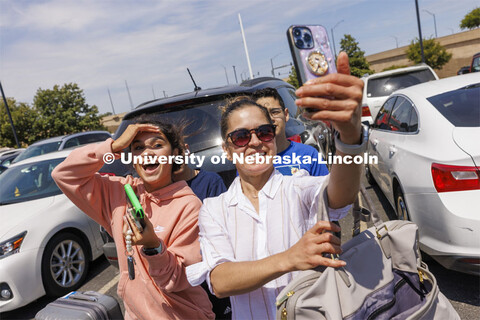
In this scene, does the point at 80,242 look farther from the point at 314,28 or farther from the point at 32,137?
the point at 32,137

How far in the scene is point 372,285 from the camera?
1.20 meters

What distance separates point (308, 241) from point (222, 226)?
1.45 ft

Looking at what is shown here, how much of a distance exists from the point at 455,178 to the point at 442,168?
0.12 meters

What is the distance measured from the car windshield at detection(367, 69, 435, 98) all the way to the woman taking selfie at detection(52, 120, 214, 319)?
771cm

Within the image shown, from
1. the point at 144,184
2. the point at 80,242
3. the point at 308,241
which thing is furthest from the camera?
the point at 80,242

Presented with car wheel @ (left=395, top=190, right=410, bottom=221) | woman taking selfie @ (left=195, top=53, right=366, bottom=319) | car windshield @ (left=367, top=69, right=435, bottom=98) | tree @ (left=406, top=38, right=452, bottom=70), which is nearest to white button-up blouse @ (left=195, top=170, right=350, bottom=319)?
woman taking selfie @ (left=195, top=53, right=366, bottom=319)

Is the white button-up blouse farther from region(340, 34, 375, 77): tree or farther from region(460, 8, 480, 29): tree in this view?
region(460, 8, 480, 29): tree

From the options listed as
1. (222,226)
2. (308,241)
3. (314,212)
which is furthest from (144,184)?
(308,241)

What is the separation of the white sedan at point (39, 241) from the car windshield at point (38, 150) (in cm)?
489

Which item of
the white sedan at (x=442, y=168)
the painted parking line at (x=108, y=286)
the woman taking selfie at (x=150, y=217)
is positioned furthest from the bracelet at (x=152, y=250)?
the painted parking line at (x=108, y=286)

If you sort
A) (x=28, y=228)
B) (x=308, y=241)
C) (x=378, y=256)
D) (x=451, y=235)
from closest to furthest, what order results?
(x=308, y=241), (x=378, y=256), (x=451, y=235), (x=28, y=228)

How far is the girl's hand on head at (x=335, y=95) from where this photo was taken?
0.99m

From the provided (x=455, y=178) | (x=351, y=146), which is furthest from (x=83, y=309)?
(x=455, y=178)

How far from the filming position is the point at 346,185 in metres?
1.25
